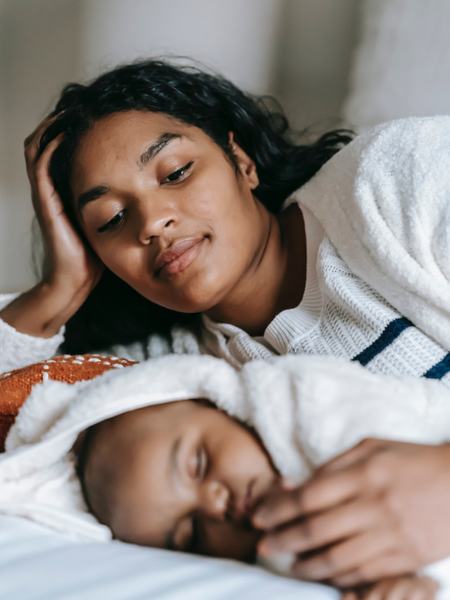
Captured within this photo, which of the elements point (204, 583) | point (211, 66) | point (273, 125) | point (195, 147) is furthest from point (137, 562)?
point (211, 66)

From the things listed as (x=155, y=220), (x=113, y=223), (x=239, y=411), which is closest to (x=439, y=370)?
(x=239, y=411)

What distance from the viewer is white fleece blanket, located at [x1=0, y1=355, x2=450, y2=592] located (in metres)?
0.65

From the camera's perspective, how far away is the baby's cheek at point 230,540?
0.66 meters

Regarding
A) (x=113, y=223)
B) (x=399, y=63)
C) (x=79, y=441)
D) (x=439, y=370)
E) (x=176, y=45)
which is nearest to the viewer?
(x=79, y=441)

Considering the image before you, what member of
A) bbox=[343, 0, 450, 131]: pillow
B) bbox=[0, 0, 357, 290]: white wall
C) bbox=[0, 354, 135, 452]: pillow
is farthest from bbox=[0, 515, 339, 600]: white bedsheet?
bbox=[0, 0, 357, 290]: white wall

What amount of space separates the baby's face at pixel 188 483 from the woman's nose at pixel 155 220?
419 millimetres

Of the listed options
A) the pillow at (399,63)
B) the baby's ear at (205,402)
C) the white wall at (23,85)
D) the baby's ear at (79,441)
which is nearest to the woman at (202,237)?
the pillow at (399,63)

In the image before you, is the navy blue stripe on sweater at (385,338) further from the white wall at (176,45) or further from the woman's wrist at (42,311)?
the white wall at (176,45)

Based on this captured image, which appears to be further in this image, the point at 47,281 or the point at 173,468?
the point at 47,281

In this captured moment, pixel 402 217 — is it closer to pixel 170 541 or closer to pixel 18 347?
pixel 170 541

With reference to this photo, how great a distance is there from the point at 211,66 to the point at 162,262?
838 millimetres

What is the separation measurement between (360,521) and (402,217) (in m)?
0.54

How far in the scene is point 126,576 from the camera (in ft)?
1.94

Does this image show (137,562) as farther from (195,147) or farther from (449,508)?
(195,147)
